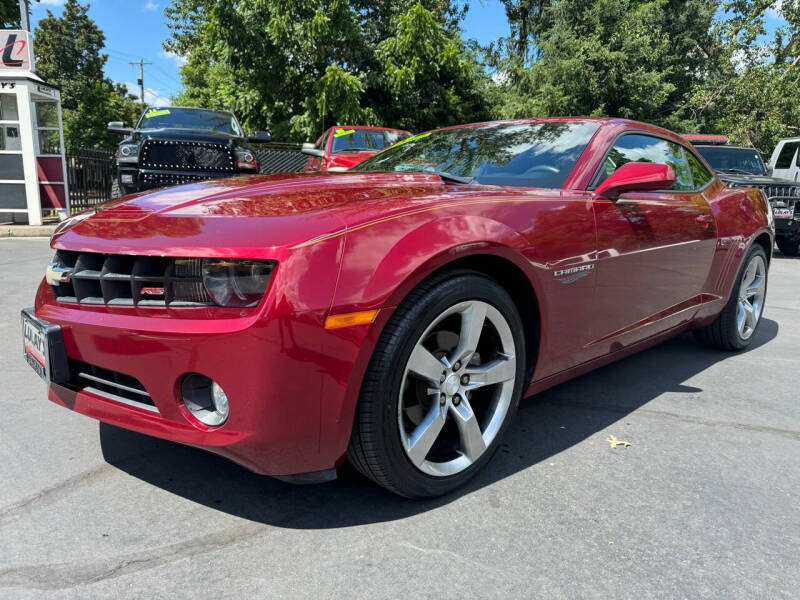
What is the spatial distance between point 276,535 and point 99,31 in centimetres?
5675

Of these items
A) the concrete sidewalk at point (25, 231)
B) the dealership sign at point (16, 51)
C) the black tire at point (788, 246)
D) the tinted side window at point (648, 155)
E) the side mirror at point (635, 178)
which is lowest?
the concrete sidewalk at point (25, 231)

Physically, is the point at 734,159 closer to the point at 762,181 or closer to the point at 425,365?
the point at 762,181

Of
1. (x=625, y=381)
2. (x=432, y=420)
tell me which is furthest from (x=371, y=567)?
(x=625, y=381)

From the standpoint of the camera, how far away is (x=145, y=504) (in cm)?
216

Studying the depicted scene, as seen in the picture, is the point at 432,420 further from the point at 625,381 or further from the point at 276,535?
the point at 625,381

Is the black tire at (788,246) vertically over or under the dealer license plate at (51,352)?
under

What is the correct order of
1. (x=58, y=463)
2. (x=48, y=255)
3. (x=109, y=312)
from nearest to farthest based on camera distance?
(x=109, y=312), (x=58, y=463), (x=48, y=255)

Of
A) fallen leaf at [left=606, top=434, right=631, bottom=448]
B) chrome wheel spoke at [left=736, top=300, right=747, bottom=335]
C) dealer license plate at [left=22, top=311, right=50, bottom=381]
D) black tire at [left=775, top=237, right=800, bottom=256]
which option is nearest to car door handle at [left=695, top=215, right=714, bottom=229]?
chrome wheel spoke at [left=736, top=300, right=747, bottom=335]

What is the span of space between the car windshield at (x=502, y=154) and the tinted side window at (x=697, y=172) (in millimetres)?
1124

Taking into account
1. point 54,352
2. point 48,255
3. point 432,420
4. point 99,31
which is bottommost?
point 48,255

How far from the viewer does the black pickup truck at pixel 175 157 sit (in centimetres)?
836

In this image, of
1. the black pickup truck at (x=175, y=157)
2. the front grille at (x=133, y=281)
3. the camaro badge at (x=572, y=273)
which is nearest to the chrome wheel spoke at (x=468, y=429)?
the camaro badge at (x=572, y=273)

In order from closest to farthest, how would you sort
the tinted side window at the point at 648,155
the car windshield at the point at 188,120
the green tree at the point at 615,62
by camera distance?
the tinted side window at the point at 648,155, the car windshield at the point at 188,120, the green tree at the point at 615,62

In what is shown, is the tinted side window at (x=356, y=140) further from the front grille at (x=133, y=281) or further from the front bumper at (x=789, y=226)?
the front grille at (x=133, y=281)
